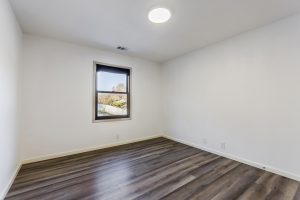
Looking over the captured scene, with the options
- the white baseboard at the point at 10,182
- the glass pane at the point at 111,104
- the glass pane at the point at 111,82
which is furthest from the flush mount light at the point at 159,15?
the white baseboard at the point at 10,182

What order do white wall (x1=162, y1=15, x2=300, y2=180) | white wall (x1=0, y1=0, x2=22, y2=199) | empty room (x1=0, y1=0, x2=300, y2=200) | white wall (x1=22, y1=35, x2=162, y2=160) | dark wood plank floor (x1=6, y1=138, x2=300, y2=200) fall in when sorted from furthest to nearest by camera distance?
white wall (x1=22, y1=35, x2=162, y2=160) < white wall (x1=162, y1=15, x2=300, y2=180) < empty room (x1=0, y1=0, x2=300, y2=200) < dark wood plank floor (x1=6, y1=138, x2=300, y2=200) < white wall (x1=0, y1=0, x2=22, y2=199)

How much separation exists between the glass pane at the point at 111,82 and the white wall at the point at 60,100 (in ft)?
0.80

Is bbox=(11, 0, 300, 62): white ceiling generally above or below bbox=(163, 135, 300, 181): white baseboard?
above

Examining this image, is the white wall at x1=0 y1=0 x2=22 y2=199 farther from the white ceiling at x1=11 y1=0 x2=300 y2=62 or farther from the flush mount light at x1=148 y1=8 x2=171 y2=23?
the flush mount light at x1=148 y1=8 x2=171 y2=23

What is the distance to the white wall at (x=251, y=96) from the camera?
221 cm

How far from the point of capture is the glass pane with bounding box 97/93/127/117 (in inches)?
143

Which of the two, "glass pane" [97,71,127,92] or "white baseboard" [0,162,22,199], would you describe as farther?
"glass pane" [97,71,127,92]

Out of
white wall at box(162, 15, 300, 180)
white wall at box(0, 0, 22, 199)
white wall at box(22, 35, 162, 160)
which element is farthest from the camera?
white wall at box(22, 35, 162, 160)

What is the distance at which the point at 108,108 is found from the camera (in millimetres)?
3750

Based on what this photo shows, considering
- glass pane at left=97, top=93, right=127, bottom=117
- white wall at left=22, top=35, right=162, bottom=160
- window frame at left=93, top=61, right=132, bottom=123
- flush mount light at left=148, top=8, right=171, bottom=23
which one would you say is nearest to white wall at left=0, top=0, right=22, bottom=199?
white wall at left=22, top=35, right=162, bottom=160

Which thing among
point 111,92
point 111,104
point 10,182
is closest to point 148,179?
point 10,182

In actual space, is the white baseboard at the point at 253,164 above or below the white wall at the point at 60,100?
below

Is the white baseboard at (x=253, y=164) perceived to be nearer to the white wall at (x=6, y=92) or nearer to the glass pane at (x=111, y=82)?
the glass pane at (x=111, y=82)

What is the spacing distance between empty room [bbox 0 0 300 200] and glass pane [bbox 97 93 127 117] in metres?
0.03
